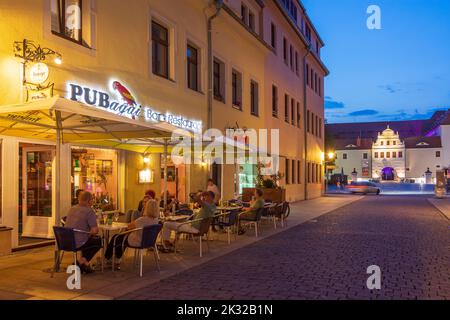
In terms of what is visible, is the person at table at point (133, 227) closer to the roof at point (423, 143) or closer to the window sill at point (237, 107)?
the window sill at point (237, 107)

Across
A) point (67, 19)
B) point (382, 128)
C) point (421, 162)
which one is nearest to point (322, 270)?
point (67, 19)

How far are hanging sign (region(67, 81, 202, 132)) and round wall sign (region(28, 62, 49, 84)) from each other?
0.85 meters

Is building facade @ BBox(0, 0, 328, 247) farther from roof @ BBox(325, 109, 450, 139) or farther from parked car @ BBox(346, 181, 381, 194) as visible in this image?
roof @ BBox(325, 109, 450, 139)

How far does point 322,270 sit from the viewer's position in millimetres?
7555

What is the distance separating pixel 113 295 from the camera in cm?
598

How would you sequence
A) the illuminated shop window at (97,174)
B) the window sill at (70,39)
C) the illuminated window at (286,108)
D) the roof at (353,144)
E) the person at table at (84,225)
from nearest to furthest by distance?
the person at table at (84,225) < the window sill at (70,39) < the illuminated shop window at (97,174) < the illuminated window at (286,108) < the roof at (353,144)

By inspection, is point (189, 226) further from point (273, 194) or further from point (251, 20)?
point (251, 20)

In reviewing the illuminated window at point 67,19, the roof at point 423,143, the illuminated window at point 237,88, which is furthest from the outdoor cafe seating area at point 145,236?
the roof at point 423,143

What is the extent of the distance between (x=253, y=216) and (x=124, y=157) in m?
3.98

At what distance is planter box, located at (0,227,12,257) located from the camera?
321 inches

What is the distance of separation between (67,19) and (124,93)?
2129 millimetres

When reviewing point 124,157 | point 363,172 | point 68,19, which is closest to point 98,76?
point 68,19

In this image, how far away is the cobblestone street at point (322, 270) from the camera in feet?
20.1

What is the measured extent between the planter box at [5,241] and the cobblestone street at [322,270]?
3.48 m
